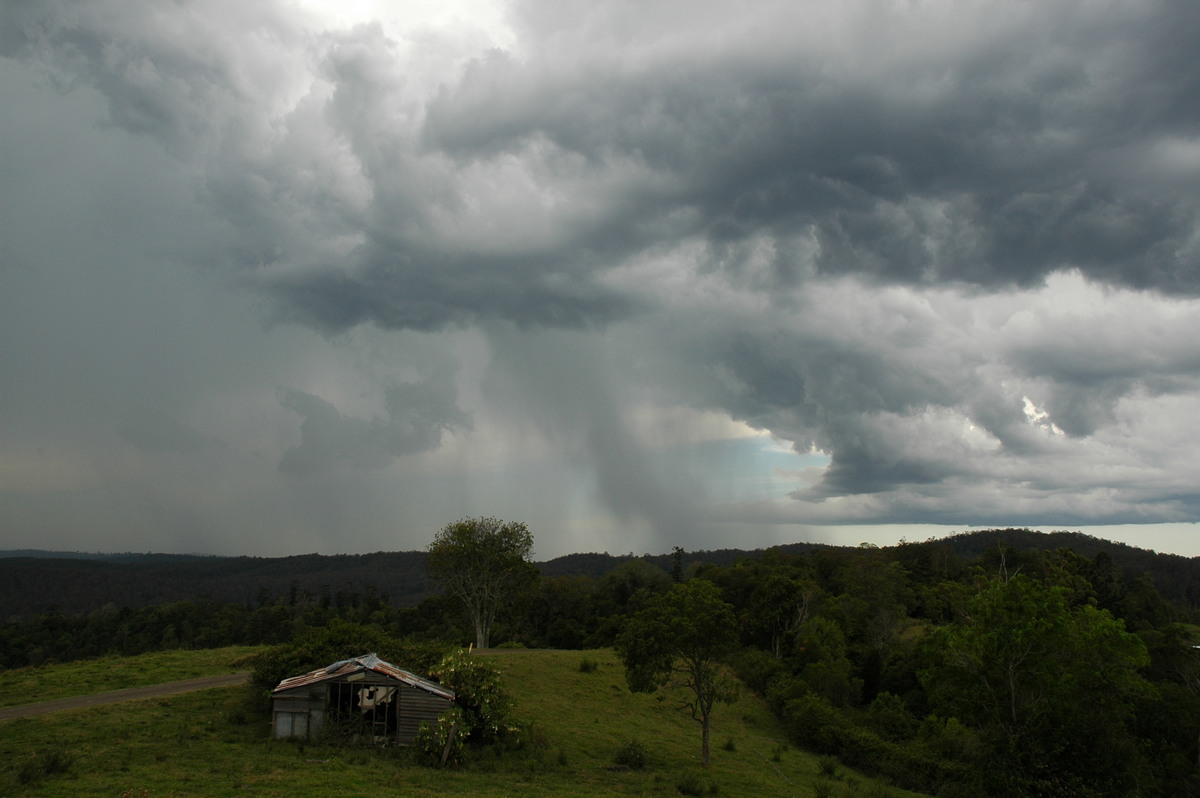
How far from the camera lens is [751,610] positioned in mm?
96000

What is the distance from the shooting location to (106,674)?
1769 inches

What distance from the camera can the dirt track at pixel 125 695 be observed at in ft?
115

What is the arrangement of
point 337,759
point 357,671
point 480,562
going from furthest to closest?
point 480,562
point 357,671
point 337,759

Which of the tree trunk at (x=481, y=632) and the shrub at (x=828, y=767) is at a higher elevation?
the tree trunk at (x=481, y=632)

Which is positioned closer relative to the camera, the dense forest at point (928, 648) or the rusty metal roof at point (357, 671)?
the rusty metal roof at point (357, 671)

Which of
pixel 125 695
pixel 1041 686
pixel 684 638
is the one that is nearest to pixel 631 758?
pixel 684 638

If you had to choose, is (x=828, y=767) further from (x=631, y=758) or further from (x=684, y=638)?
(x=684, y=638)

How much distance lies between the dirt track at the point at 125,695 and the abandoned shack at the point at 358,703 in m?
9.69

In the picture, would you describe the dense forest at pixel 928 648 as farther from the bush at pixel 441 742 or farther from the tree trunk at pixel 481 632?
the bush at pixel 441 742

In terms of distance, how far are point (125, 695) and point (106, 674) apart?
7604 mm

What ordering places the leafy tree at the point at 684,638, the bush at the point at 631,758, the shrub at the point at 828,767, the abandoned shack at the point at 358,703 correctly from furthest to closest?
the shrub at the point at 828,767
the leafy tree at the point at 684,638
the bush at the point at 631,758
the abandoned shack at the point at 358,703

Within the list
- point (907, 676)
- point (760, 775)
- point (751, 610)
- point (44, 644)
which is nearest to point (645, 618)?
point (760, 775)

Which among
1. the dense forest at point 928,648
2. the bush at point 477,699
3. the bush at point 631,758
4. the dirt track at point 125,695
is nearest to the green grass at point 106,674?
the dirt track at point 125,695

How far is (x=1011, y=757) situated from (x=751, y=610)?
2372 inches
